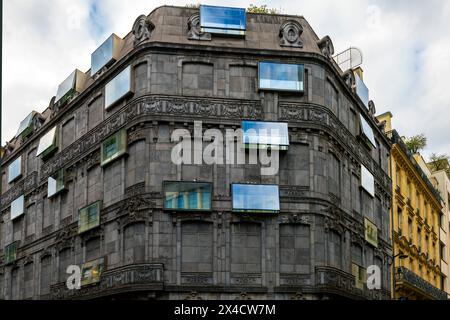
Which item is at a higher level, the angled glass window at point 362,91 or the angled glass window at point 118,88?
the angled glass window at point 362,91

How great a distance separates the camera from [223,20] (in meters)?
34.5

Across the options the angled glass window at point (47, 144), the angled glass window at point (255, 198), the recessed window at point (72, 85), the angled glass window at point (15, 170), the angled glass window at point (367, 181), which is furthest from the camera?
the angled glass window at point (15, 170)

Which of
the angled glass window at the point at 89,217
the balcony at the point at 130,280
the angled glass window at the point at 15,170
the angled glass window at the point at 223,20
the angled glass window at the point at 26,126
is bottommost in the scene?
the balcony at the point at 130,280

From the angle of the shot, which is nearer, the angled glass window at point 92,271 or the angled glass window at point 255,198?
the angled glass window at point 255,198

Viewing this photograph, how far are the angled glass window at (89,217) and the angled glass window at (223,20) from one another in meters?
10.2

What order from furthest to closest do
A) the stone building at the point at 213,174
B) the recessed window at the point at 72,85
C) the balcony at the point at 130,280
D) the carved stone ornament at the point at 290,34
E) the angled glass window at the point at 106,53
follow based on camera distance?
1. the recessed window at the point at 72,85
2. the angled glass window at the point at 106,53
3. the carved stone ornament at the point at 290,34
4. the stone building at the point at 213,174
5. the balcony at the point at 130,280

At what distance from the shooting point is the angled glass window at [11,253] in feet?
152

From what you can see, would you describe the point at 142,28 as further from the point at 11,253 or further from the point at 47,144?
the point at 11,253

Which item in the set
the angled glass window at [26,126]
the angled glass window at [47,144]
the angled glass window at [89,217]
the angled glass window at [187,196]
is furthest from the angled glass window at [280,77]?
the angled glass window at [26,126]

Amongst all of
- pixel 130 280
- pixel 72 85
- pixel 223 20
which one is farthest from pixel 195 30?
pixel 130 280

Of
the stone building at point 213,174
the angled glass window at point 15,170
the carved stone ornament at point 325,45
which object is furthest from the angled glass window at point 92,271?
the carved stone ornament at point 325,45

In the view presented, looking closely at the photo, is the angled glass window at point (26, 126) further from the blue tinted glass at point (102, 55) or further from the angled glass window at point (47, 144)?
the blue tinted glass at point (102, 55)

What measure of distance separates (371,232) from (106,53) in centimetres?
1765
